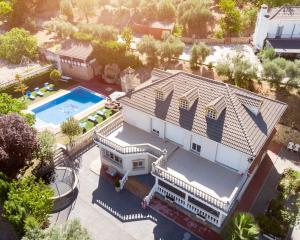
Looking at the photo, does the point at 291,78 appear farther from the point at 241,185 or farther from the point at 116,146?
Answer: the point at 116,146

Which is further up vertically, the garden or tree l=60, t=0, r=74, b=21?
tree l=60, t=0, r=74, b=21

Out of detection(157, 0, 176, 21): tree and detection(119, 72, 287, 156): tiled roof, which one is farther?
detection(157, 0, 176, 21): tree

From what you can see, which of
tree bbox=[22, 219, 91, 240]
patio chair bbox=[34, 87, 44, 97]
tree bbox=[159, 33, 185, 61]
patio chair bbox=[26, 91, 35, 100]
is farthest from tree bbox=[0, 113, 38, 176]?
tree bbox=[159, 33, 185, 61]

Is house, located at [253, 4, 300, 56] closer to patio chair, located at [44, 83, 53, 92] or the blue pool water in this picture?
the blue pool water

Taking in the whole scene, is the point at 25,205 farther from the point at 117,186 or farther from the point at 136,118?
the point at 136,118

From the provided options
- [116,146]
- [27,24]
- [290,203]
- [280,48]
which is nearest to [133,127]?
[116,146]

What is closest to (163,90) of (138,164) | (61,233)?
(138,164)

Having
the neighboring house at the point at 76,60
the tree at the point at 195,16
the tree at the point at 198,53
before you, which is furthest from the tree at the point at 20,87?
the tree at the point at 195,16
